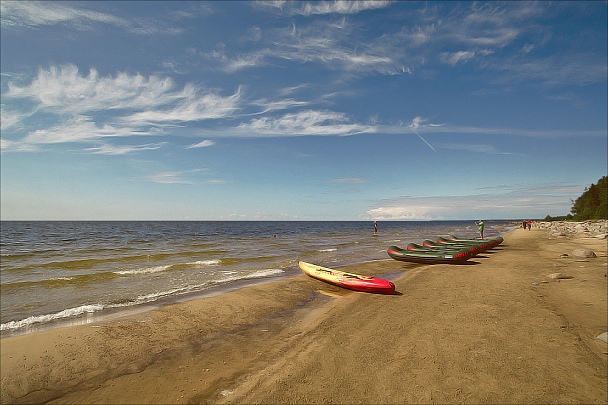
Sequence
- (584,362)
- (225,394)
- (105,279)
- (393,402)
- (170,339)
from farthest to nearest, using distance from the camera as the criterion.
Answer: (105,279)
(170,339)
(584,362)
(225,394)
(393,402)

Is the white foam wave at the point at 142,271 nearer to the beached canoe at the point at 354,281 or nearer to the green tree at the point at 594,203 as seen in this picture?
the beached canoe at the point at 354,281

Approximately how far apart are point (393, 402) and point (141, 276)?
1595cm

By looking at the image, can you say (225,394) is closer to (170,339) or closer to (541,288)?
(170,339)

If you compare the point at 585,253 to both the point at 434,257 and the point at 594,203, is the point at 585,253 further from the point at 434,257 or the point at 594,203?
the point at 594,203

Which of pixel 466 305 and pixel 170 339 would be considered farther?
pixel 466 305

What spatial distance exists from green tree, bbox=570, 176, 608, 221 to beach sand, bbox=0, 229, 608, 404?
2776 inches

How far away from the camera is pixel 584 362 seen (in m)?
5.65

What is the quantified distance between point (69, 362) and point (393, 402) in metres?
7.36

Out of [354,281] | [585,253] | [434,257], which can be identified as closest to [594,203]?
[585,253]

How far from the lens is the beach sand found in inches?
199

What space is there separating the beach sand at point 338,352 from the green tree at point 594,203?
231 feet

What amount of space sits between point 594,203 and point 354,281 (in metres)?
85.3

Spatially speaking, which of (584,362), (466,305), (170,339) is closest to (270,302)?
(170,339)

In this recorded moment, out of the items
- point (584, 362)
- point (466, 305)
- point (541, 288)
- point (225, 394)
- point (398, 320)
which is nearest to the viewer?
point (225, 394)
